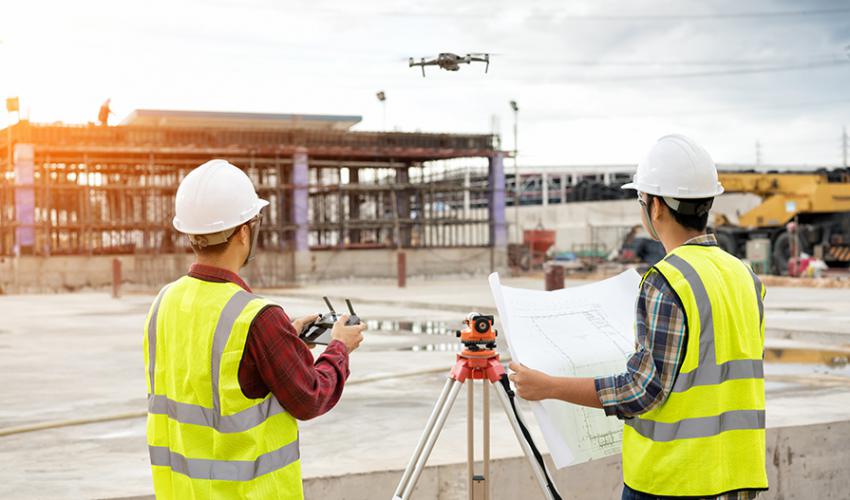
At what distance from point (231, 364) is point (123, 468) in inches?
142

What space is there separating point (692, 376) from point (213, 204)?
4.88ft

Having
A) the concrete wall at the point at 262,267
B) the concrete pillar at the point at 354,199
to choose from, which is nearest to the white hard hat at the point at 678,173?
the concrete wall at the point at 262,267

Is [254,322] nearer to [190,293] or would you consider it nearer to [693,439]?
[190,293]

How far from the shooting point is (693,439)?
2701 millimetres

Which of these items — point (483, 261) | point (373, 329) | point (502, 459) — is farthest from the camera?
point (483, 261)

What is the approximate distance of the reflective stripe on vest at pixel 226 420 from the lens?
2654mm

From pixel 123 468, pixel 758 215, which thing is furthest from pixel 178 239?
pixel 123 468

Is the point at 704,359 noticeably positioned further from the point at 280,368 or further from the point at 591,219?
the point at 591,219

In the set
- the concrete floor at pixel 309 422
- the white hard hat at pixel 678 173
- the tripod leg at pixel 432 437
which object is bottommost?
the concrete floor at pixel 309 422

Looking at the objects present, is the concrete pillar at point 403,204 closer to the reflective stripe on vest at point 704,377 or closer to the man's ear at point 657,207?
the man's ear at point 657,207

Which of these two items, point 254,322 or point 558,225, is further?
point 558,225

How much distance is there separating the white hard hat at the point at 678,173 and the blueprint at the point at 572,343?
57 cm

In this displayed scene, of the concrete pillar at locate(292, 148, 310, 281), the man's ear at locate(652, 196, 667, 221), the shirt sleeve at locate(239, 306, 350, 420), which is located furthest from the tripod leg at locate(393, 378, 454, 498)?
the concrete pillar at locate(292, 148, 310, 281)

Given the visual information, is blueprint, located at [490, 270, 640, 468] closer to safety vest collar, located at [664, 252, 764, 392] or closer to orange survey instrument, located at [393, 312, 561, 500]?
orange survey instrument, located at [393, 312, 561, 500]
